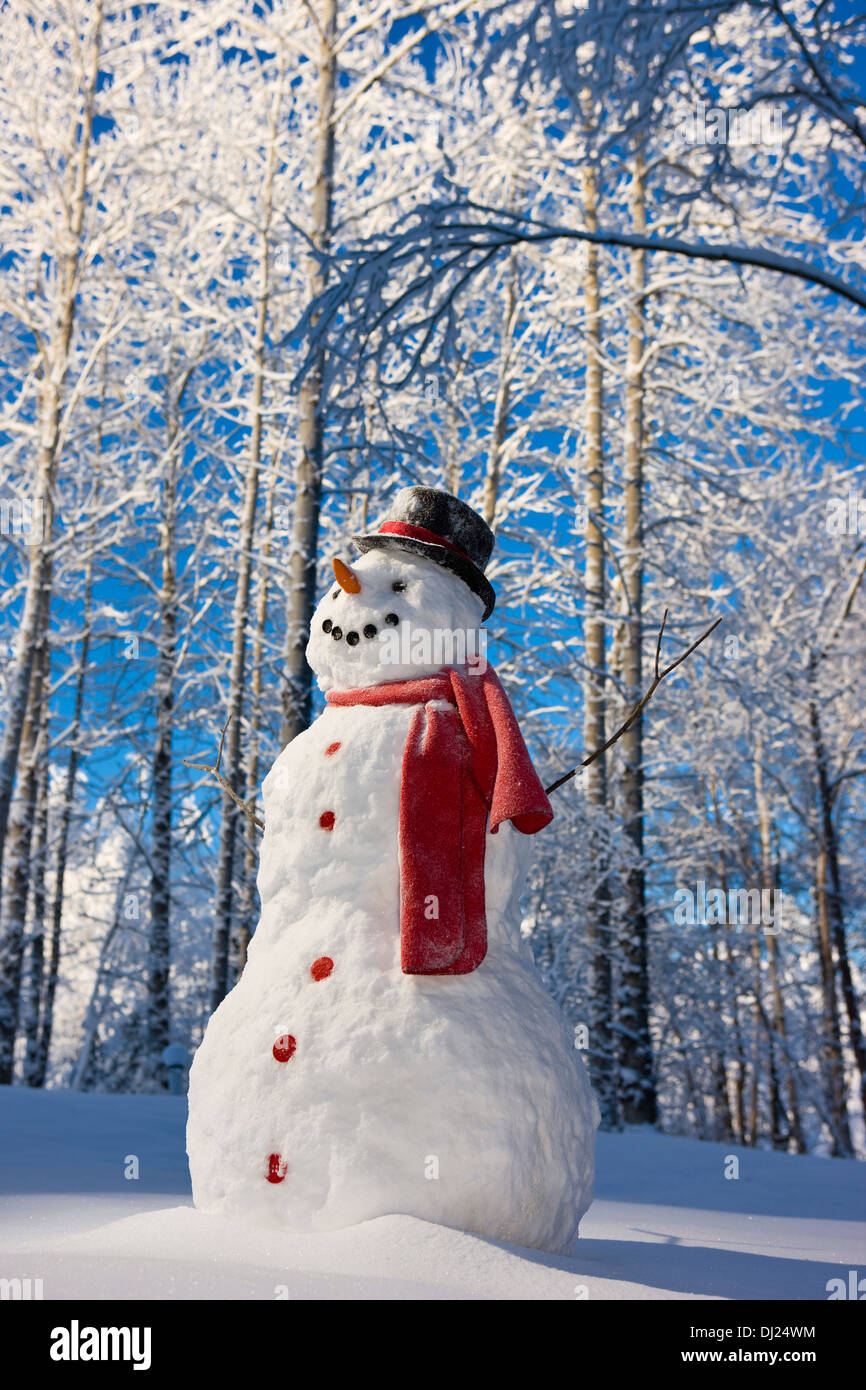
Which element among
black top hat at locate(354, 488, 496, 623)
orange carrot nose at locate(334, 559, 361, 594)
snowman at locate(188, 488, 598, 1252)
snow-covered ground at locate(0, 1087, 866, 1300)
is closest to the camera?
snow-covered ground at locate(0, 1087, 866, 1300)

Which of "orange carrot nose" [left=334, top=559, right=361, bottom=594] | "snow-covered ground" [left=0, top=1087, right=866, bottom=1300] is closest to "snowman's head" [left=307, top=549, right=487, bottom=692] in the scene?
"orange carrot nose" [left=334, top=559, right=361, bottom=594]

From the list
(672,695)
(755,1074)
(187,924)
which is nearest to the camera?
(672,695)

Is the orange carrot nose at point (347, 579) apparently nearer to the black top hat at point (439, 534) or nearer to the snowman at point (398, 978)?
the snowman at point (398, 978)

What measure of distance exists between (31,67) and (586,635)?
718 centimetres

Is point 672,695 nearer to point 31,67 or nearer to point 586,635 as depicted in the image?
point 586,635

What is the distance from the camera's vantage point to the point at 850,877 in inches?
581

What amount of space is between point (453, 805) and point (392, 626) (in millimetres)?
604

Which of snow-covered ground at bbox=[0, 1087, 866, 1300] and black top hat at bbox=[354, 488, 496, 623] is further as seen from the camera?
black top hat at bbox=[354, 488, 496, 623]

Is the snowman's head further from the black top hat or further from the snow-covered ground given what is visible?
the snow-covered ground

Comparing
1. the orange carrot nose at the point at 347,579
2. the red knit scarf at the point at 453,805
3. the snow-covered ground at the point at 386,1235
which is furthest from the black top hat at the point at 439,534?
the snow-covered ground at the point at 386,1235

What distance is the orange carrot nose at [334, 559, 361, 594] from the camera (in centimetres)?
321
